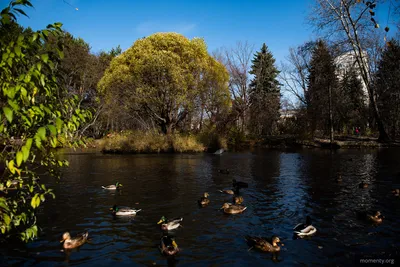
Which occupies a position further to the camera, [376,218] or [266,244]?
[376,218]

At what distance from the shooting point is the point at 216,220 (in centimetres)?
995

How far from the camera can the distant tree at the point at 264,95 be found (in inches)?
1998

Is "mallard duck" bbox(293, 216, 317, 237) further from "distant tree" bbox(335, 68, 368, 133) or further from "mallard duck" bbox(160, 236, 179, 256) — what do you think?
"distant tree" bbox(335, 68, 368, 133)

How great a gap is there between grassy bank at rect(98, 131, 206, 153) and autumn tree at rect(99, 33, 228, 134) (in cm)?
201

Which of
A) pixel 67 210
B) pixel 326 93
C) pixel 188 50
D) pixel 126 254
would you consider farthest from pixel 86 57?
pixel 126 254

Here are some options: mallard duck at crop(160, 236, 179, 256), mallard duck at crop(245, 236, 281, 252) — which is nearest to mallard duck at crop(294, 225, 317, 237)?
mallard duck at crop(245, 236, 281, 252)

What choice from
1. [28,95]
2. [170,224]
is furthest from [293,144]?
[28,95]

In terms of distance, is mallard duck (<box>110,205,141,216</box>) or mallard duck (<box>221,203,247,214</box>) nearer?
mallard duck (<box>110,205,141,216</box>)

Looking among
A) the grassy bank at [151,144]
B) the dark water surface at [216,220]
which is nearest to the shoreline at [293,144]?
the grassy bank at [151,144]

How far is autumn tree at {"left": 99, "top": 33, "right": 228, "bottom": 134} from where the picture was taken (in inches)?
1252

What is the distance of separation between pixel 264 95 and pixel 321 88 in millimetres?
11279

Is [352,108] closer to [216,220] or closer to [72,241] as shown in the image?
[216,220]

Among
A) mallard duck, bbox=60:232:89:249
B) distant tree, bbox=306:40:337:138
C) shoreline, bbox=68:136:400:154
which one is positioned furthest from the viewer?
distant tree, bbox=306:40:337:138

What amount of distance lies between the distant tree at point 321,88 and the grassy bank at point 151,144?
18.4m
